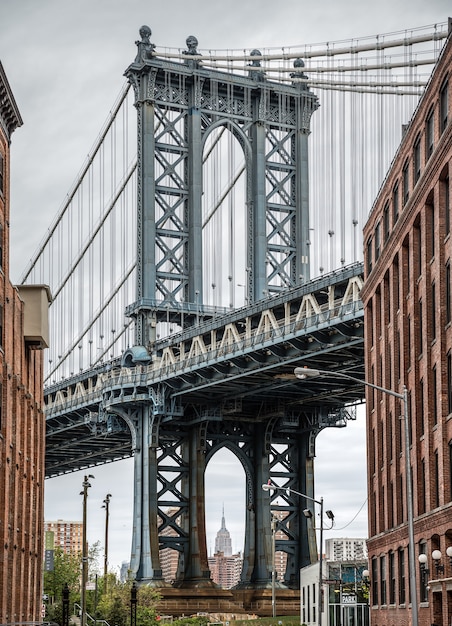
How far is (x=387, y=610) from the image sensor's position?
58062 mm

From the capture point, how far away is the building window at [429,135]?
165ft

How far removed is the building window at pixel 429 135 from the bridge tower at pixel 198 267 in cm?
4959

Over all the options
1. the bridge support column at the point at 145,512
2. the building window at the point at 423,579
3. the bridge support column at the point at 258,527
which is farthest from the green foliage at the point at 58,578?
the building window at the point at 423,579

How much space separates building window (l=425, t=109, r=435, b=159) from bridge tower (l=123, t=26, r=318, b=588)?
4959cm

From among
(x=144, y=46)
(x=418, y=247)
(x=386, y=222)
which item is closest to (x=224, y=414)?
(x=144, y=46)

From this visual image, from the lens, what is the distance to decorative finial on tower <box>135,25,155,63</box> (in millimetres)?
105062

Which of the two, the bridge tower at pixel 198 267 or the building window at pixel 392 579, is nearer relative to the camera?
the building window at pixel 392 579

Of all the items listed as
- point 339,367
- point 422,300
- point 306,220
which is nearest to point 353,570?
point 339,367

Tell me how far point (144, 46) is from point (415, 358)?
192ft

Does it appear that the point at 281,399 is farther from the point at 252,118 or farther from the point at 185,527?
the point at 252,118

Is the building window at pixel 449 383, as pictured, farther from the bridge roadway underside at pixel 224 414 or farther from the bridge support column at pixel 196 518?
the bridge support column at pixel 196 518

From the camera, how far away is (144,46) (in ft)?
346

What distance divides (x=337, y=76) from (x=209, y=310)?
1861 centimetres

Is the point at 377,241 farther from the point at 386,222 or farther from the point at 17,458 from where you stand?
the point at 17,458
